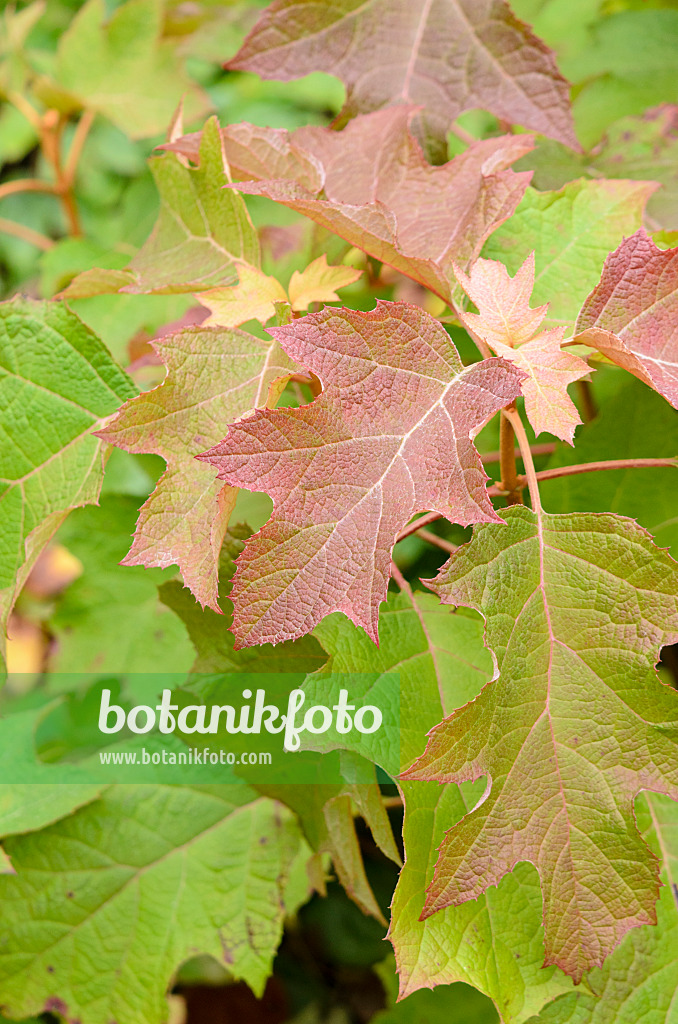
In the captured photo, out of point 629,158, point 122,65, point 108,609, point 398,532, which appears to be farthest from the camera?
point 122,65

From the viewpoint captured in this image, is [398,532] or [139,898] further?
[139,898]

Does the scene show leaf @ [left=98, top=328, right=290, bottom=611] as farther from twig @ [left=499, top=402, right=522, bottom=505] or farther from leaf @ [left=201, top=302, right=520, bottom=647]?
twig @ [left=499, top=402, right=522, bottom=505]

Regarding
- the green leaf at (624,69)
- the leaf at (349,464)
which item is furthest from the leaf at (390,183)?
the green leaf at (624,69)

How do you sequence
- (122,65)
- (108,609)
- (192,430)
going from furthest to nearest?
(122,65), (108,609), (192,430)

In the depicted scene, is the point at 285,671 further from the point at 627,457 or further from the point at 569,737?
the point at 627,457

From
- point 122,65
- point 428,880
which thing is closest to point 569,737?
point 428,880

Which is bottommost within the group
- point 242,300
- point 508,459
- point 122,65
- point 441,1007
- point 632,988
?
point 441,1007

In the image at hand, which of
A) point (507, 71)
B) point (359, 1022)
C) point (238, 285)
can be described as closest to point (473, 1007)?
point (359, 1022)

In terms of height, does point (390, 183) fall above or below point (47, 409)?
above
